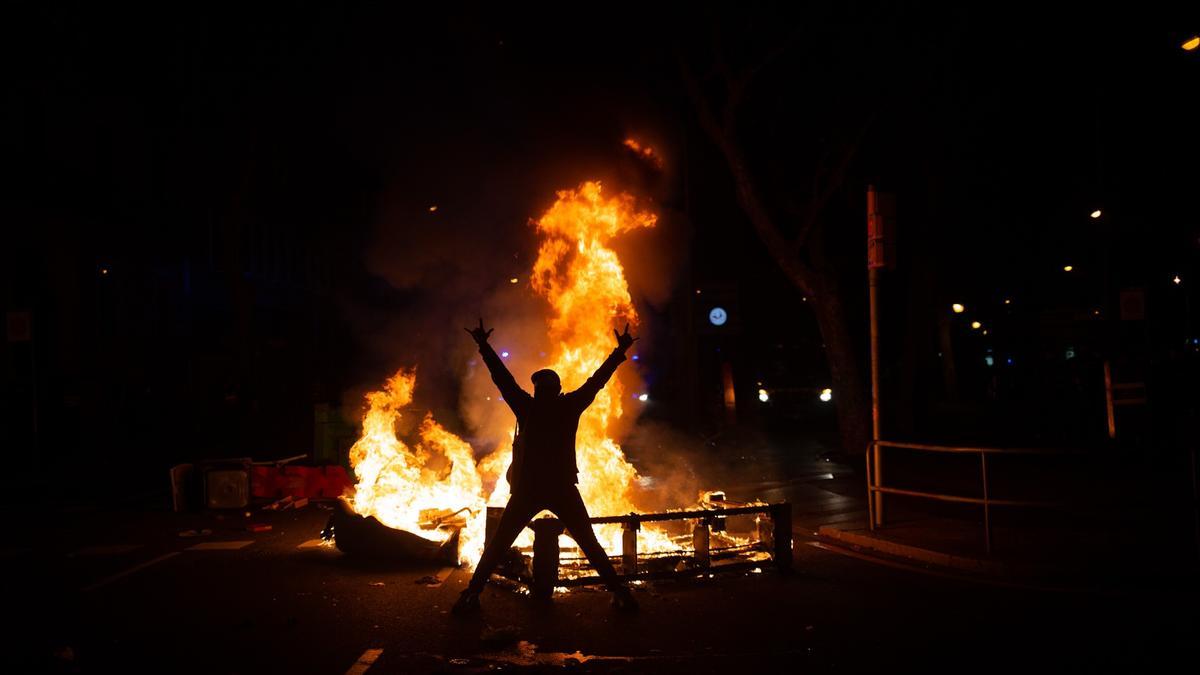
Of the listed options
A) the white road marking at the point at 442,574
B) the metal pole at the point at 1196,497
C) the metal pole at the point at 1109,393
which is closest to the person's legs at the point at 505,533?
the white road marking at the point at 442,574

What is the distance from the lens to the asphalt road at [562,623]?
519 cm

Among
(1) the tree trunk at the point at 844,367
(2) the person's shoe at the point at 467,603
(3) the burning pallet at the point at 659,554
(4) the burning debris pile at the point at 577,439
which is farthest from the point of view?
(1) the tree trunk at the point at 844,367

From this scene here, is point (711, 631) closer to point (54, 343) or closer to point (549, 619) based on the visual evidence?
point (549, 619)

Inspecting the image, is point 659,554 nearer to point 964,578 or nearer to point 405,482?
point 964,578

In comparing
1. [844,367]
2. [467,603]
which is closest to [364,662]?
[467,603]

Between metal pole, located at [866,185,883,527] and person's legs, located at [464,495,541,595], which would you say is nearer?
person's legs, located at [464,495,541,595]

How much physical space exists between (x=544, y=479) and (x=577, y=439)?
3.56 metres

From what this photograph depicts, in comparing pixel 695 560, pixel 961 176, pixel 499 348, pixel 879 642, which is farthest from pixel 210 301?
pixel 879 642

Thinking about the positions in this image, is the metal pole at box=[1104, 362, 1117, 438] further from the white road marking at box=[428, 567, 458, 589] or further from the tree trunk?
the white road marking at box=[428, 567, 458, 589]

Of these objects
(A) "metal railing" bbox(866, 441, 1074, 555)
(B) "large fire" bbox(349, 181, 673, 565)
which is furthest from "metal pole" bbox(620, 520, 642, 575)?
(A) "metal railing" bbox(866, 441, 1074, 555)

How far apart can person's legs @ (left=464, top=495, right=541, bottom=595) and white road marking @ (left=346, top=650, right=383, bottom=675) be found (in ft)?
3.27

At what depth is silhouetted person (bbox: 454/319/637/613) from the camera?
20.5 feet

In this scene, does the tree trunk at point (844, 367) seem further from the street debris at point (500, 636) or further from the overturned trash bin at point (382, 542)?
the street debris at point (500, 636)

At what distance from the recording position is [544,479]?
6.27 meters
